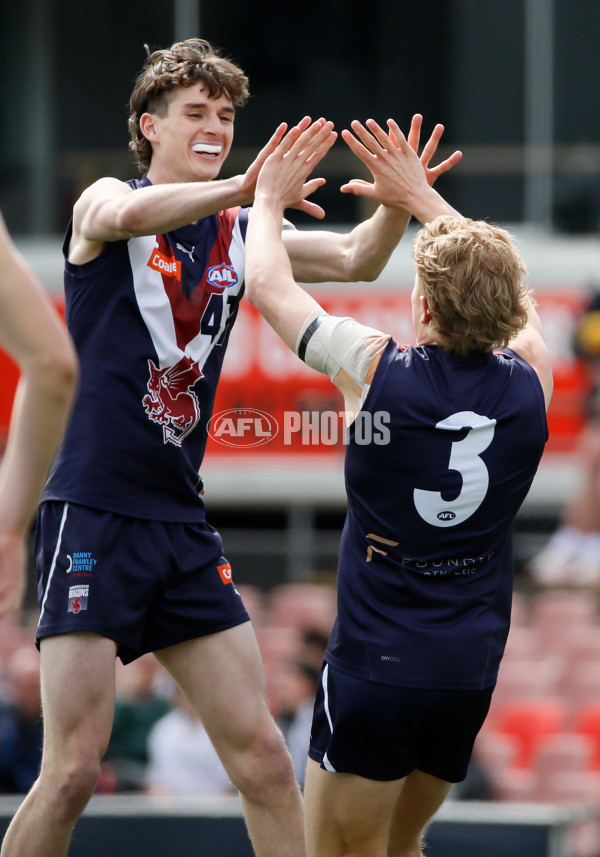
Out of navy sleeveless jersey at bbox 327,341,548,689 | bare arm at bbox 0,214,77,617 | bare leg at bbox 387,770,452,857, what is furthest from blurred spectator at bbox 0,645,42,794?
bare arm at bbox 0,214,77,617

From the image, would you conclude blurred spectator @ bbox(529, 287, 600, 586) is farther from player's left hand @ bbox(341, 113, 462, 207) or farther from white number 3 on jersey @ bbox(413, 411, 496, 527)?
white number 3 on jersey @ bbox(413, 411, 496, 527)

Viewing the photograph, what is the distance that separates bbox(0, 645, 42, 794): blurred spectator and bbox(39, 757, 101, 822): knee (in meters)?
3.08

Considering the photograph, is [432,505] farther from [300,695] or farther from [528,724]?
[528,724]

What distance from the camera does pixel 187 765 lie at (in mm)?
6477

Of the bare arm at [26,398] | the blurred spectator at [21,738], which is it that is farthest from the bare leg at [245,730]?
the blurred spectator at [21,738]

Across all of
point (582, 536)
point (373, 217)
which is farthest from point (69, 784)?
point (582, 536)

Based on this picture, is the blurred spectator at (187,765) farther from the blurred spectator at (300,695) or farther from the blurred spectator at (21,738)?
the blurred spectator at (21,738)

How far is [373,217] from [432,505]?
0.98 metres

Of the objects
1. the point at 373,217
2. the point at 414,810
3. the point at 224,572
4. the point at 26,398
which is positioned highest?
the point at 373,217

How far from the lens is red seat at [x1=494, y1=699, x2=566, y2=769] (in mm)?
7145

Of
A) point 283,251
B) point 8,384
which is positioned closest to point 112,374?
point 283,251

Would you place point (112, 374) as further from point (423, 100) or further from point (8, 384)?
point (423, 100)

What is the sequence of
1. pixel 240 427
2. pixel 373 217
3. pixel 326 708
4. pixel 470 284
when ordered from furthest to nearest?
1. pixel 240 427
2. pixel 373 217
3. pixel 326 708
4. pixel 470 284

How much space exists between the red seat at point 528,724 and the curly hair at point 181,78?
183 inches
